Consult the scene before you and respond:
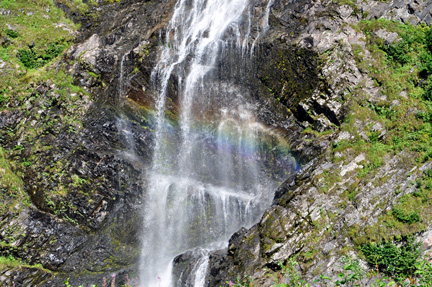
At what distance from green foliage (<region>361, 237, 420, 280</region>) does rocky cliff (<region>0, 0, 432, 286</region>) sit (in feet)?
0.92

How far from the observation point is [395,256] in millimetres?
8977

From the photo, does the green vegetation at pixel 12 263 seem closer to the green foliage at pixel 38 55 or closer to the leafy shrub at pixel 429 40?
the green foliage at pixel 38 55

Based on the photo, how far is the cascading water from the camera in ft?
51.8

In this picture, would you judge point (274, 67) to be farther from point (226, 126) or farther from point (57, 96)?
point (57, 96)

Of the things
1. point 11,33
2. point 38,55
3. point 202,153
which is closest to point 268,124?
point 202,153

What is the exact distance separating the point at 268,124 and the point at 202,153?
11.8ft

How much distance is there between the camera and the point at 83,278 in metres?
14.9

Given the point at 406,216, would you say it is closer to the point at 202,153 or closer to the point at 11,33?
the point at 202,153

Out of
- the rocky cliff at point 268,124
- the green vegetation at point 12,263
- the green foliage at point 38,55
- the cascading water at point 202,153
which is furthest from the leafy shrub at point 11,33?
the green vegetation at point 12,263

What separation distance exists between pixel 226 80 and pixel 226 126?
8.67 feet

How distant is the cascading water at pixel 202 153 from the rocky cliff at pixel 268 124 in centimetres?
73

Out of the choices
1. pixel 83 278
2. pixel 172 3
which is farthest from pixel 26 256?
pixel 172 3

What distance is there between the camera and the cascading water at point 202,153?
15.8 meters

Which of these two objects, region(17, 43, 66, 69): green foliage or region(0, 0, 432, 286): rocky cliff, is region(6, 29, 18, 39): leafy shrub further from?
region(17, 43, 66, 69): green foliage
